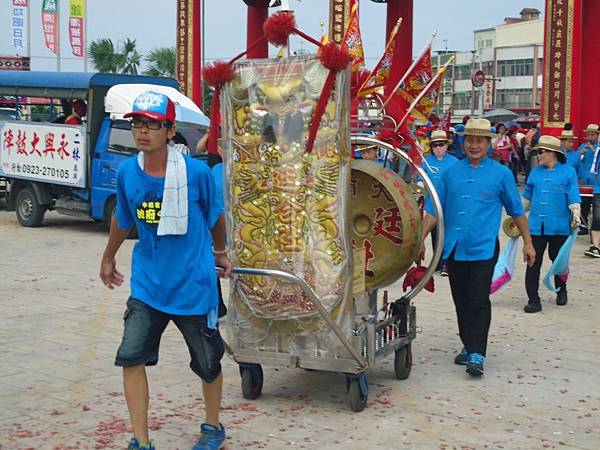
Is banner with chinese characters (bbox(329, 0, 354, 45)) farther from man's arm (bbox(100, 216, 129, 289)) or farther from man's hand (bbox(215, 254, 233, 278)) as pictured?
man's arm (bbox(100, 216, 129, 289))

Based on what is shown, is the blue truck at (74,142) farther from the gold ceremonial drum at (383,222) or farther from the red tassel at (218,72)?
the red tassel at (218,72)

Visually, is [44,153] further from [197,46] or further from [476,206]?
[197,46]

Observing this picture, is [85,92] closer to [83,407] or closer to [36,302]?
[36,302]

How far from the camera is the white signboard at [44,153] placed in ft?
49.5

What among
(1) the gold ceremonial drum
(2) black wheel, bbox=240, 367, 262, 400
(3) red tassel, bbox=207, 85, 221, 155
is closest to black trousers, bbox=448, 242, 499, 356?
(1) the gold ceremonial drum

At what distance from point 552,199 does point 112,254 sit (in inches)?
218

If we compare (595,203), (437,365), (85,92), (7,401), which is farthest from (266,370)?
(85,92)

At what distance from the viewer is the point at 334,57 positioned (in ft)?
17.4

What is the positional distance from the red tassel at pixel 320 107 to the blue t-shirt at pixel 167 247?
2.83 ft

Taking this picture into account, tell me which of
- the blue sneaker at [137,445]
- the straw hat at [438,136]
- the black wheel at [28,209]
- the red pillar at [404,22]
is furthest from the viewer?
the red pillar at [404,22]

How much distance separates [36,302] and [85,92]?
662cm

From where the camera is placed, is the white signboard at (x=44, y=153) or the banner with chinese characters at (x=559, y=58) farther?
the banner with chinese characters at (x=559, y=58)

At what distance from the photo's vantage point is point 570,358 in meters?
7.16

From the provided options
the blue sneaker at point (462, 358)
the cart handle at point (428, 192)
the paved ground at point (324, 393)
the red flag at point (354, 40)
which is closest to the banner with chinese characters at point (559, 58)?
the paved ground at point (324, 393)
